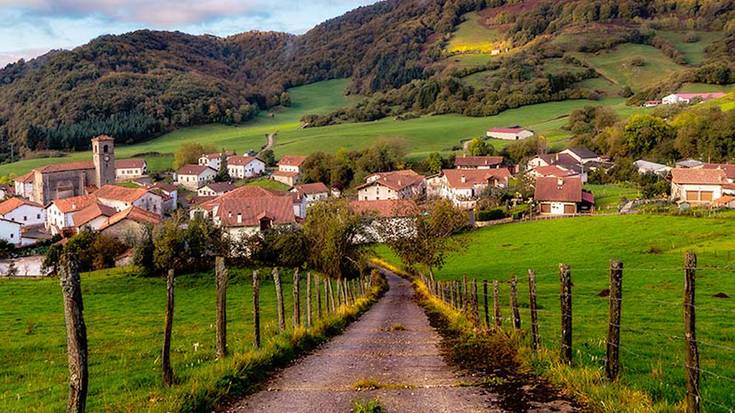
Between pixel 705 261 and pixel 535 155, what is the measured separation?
312 feet

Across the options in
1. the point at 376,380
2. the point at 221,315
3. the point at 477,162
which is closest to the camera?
the point at 376,380

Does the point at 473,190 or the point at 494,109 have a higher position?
the point at 494,109

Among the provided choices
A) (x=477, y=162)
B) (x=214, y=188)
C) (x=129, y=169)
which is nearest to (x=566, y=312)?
(x=214, y=188)

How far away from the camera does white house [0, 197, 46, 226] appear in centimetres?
9545

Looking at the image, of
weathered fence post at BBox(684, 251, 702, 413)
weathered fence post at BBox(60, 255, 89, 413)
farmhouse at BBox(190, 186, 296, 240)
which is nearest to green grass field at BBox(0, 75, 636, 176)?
farmhouse at BBox(190, 186, 296, 240)

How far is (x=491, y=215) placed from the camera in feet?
279

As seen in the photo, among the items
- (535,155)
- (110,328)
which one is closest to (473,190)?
(535,155)

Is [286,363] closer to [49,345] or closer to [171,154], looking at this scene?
[49,345]

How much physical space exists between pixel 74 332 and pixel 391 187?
10566cm

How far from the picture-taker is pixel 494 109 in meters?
198

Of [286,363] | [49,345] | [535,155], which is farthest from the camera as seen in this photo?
[535,155]

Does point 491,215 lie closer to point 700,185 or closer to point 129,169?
point 700,185

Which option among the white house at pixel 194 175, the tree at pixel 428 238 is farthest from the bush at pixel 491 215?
the white house at pixel 194 175

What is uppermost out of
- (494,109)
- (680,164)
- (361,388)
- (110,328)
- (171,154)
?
(494,109)
